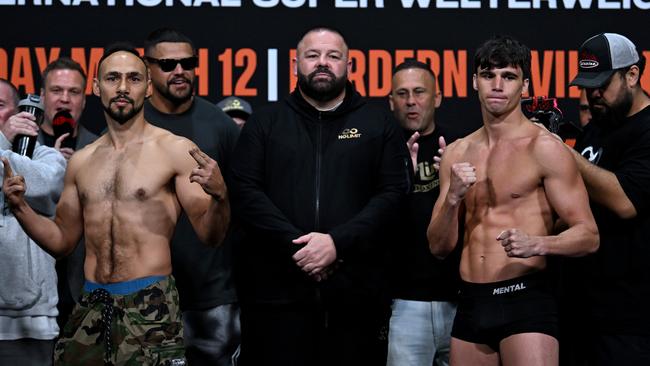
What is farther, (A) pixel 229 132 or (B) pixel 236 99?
(B) pixel 236 99

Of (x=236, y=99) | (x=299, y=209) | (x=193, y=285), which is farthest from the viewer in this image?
(x=236, y=99)

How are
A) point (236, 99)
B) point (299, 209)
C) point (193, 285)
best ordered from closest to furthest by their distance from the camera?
point (299, 209) → point (193, 285) → point (236, 99)

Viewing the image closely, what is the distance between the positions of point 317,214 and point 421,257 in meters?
0.69

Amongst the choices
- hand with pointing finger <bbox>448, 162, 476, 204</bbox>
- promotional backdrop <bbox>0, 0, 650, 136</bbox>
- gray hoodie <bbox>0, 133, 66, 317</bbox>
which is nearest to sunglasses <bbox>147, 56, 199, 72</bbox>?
gray hoodie <bbox>0, 133, 66, 317</bbox>

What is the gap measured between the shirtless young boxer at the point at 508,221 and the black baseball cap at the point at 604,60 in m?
0.36

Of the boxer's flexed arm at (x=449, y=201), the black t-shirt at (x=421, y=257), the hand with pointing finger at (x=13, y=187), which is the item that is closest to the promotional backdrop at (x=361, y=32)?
the black t-shirt at (x=421, y=257)

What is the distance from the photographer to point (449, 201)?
3395 millimetres

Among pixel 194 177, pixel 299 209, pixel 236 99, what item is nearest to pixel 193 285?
pixel 299 209

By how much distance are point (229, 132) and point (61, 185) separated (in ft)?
2.54

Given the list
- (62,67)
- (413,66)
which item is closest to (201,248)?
(62,67)

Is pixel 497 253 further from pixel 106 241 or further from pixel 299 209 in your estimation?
pixel 106 241

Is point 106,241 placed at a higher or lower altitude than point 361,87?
lower

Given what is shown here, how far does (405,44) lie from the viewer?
16.9 feet

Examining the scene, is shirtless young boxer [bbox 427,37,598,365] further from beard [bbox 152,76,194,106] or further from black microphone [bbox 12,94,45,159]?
black microphone [bbox 12,94,45,159]
